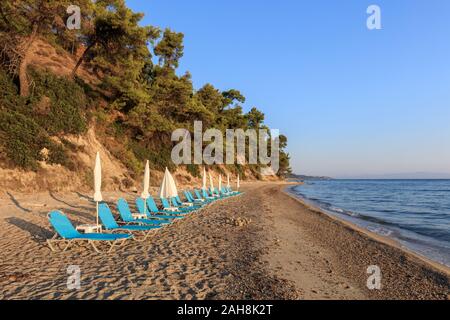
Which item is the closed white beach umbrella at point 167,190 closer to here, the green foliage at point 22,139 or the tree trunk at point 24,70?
the green foliage at point 22,139

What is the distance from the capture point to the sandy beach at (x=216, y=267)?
4672mm

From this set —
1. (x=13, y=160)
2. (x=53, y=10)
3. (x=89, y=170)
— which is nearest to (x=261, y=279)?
(x=13, y=160)

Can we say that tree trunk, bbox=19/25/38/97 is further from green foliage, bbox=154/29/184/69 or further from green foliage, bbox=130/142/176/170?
green foliage, bbox=154/29/184/69

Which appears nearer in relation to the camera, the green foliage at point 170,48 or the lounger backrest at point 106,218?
the lounger backrest at point 106,218

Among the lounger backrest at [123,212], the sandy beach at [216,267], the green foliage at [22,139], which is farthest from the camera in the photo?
the green foliage at [22,139]

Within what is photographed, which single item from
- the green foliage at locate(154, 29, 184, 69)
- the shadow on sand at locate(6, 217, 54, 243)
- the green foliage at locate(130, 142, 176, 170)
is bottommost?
the shadow on sand at locate(6, 217, 54, 243)

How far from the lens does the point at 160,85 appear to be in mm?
29312

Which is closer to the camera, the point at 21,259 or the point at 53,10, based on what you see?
the point at 21,259

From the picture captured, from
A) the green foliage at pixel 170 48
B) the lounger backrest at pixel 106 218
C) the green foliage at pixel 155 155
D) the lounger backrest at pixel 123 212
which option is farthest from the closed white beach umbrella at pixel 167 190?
the green foliage at pixel 170 48

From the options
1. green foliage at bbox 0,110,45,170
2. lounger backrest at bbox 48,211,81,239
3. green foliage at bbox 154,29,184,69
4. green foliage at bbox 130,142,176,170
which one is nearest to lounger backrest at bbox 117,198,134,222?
lounger backrest at bbox 48,211,81,239

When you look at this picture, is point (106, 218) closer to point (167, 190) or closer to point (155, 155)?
point (167, 190)

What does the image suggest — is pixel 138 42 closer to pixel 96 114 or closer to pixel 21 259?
pixel 96 114

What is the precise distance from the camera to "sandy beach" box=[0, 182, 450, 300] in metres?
4.67

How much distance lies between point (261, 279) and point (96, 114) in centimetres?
1984
